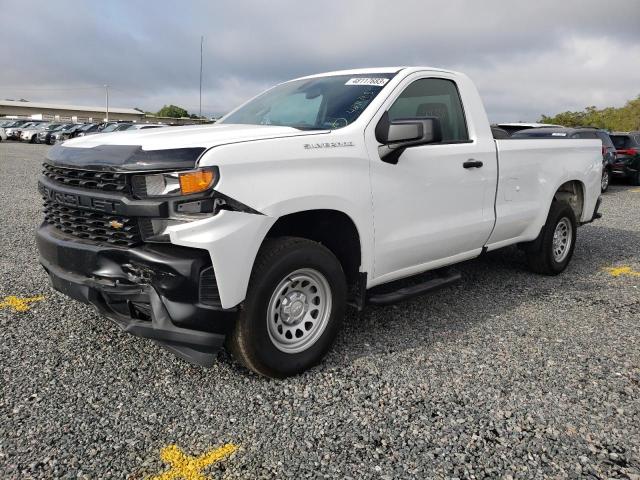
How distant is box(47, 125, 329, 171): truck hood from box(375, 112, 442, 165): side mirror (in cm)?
41

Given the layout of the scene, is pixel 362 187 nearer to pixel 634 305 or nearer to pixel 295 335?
pixel 295 335

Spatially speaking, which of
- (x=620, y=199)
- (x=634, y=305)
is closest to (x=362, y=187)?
(x=634, y=305)

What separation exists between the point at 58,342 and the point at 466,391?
2.65 m

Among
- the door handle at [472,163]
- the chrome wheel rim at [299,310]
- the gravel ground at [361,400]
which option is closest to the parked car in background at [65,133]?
the gravel ground at [361,400]

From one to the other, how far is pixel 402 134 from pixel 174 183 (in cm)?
143

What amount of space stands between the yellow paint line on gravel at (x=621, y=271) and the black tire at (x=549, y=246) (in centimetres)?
62

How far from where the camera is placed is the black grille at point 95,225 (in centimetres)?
280

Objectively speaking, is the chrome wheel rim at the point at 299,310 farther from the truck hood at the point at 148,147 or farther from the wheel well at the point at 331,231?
the truck hood at the point at 148,147

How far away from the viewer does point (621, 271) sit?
6.06m

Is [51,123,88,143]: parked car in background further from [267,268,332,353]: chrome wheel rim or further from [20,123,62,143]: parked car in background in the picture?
[267,268,332,353]: chrome wheel rim

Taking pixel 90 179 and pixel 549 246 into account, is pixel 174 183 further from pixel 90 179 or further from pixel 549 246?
pixel 549 246

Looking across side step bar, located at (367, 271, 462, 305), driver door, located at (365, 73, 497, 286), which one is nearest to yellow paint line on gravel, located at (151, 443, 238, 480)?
side step bar, located at (367, 271, 462, 305)

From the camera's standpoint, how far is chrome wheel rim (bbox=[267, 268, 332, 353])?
315 centimetres

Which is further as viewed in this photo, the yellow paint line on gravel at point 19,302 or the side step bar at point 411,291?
the yellow paint line on gravel at point 19,302
